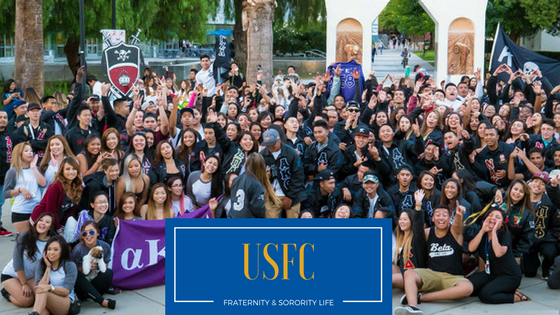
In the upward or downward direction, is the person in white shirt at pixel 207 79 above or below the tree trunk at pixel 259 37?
below

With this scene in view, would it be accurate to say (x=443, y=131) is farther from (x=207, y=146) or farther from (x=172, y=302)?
(x=172, y=302)

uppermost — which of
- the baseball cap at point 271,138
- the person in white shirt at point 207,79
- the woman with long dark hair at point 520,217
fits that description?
the person in white shirt at point 207,79

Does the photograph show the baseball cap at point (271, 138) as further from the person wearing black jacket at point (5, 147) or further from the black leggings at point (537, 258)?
the person wearing black jacket at point (5, 147)

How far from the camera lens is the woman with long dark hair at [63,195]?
6824 mm

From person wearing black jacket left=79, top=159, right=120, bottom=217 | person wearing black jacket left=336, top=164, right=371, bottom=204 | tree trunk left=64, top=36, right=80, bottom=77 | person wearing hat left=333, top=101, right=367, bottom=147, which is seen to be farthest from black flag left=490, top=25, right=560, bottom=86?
tree trunk left=64, top=36, right=80, bottom=77

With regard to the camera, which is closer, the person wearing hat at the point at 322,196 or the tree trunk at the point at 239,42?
the person wearing hat at the point at 322,196

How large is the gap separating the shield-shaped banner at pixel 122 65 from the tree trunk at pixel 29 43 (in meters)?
8.13

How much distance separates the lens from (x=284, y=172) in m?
7.82

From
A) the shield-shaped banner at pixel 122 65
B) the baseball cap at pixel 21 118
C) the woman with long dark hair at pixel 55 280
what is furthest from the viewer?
the shield-shaped banner at pixel 122 65

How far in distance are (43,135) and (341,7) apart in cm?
1267

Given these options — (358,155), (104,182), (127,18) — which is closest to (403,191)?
(358,155)

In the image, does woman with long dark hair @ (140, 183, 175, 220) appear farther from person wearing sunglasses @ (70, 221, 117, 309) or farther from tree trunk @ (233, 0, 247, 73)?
tree trunk @ (233, 0, 247, 73)

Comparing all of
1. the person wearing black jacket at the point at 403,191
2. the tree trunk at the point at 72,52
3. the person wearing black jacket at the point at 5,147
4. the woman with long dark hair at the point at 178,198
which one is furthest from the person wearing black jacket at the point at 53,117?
the tree trunk at the point at 72,52

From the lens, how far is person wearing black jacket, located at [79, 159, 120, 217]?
725 cm
